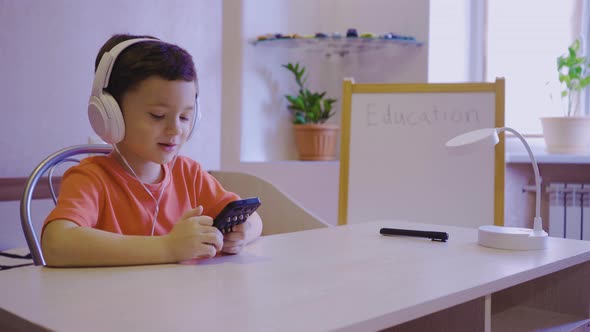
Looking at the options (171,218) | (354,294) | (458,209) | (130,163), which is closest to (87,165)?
(130,163)

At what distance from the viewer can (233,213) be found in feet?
3.27

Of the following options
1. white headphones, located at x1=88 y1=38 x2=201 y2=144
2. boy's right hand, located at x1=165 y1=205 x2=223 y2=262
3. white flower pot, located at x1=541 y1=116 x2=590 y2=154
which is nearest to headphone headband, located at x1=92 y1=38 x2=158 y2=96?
white headphones, located at x1=88 y1=38 x2=201 y2=144

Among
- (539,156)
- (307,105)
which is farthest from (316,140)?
(539,156)

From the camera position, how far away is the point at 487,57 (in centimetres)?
325

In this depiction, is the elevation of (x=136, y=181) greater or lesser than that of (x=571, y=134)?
lesser

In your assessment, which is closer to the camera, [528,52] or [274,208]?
[274,208]

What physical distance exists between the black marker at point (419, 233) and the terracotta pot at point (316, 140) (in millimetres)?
1748

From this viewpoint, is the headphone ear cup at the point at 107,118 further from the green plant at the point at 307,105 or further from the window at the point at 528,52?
the window at the point at 528,52

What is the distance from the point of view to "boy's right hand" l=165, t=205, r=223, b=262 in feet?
3.09

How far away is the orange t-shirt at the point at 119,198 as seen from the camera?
103 cm

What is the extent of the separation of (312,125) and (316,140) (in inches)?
3.0

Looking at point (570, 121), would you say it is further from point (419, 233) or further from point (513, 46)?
point (419, 233)

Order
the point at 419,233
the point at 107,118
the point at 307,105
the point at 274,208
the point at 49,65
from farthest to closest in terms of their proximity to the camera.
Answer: the point at 307,105 < the point at 49,65 < the point at 274,208 < the point at 419,233 < the point at 107,118

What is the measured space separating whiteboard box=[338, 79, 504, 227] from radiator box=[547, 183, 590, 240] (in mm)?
974
